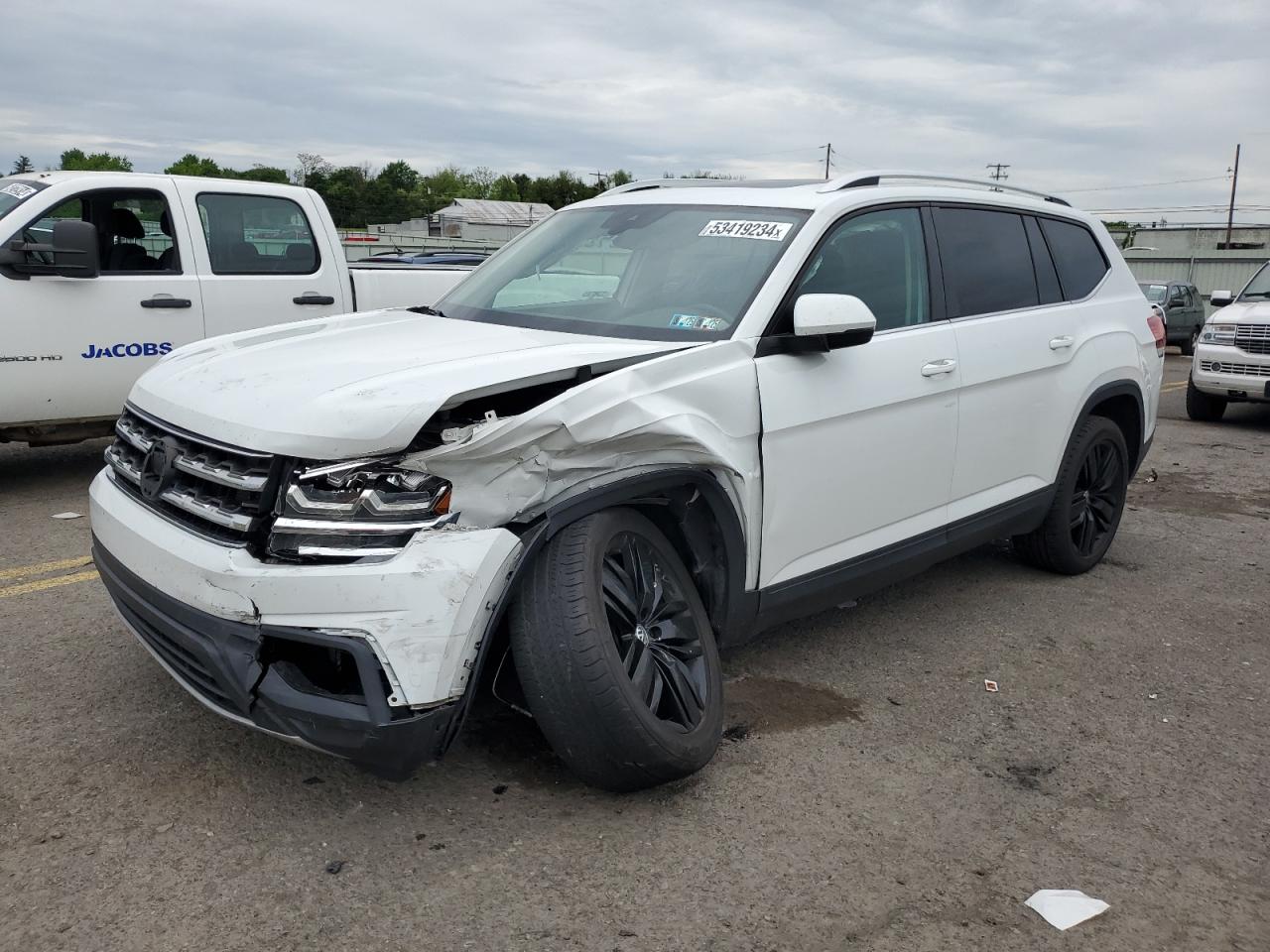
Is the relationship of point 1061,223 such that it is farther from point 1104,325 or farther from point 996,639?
point 996,639

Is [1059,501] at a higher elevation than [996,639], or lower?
higher

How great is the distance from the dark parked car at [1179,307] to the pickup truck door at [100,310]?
19.0 meters

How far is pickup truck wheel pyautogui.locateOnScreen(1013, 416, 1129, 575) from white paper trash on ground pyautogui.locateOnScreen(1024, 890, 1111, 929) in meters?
2.63

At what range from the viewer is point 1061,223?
5.38m

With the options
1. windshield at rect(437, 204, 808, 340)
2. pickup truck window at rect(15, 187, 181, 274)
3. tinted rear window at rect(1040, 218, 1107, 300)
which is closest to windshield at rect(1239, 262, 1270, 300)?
tinted rear window at rect(1040, 218, 1107, 300)

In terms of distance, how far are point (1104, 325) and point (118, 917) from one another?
15.5 ft

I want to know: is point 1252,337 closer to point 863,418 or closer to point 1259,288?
point 1259,288

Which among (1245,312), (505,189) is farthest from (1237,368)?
(505,189)

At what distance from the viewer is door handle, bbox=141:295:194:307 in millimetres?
6746

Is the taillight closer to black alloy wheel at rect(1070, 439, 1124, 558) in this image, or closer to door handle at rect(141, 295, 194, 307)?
black alloy wheel at rect(1070, 439, 1124, 558)

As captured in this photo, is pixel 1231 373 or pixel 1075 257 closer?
pixel 1075 257

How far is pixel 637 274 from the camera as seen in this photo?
3994 mm

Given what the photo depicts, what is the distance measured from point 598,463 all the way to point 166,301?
187 inches

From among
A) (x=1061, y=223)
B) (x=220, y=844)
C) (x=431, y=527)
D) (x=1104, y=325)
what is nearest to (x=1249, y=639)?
(x=1104, y=325)
